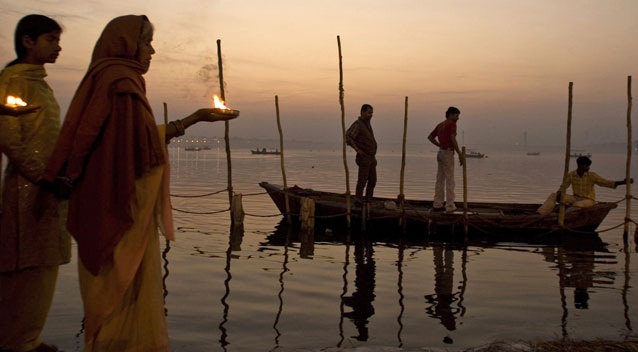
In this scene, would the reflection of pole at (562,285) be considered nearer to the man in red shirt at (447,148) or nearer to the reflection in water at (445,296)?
the reflection in water at (445,296)

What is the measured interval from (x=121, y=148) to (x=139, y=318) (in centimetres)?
86

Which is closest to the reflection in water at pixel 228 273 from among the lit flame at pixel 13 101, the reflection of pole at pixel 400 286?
the reflection of pole at pixel 400 286

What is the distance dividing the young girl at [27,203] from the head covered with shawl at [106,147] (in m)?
0.55

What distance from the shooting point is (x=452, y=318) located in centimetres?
599

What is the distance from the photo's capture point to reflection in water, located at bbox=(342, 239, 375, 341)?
5.76m

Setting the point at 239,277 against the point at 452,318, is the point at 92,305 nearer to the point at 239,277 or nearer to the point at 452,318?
the point at 452,318

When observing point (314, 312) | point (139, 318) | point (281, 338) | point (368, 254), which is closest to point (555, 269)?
point (368, 254)

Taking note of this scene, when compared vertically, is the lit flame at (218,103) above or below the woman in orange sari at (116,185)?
above

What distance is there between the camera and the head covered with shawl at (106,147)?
2.79 m

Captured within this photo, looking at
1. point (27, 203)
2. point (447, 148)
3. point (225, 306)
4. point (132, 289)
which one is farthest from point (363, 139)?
point (132, 289)

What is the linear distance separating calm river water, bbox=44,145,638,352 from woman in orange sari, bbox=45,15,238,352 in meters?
1.72

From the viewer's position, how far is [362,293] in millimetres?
7047

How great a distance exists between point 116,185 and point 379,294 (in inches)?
186

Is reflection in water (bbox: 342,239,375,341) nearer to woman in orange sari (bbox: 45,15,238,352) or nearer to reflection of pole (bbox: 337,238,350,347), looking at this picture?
reflection of pole (bbox: 337,238,350,347)
